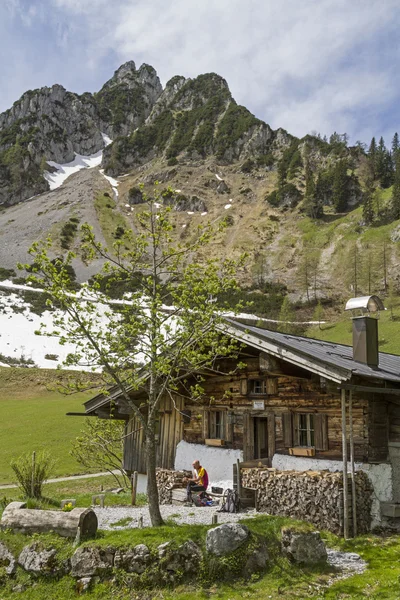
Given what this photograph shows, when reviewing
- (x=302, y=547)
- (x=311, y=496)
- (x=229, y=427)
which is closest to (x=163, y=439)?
(x=229, y=427)

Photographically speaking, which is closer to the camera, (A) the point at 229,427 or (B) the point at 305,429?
(B) the point at 305,429

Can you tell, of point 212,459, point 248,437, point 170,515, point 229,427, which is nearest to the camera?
point 170,515

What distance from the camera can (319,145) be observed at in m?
180

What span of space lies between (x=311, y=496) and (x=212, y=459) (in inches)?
175

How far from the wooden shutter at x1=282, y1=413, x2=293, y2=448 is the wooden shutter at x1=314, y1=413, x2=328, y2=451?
0.87m

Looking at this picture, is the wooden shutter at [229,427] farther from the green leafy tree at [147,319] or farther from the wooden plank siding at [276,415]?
the green leafy tree at [147,319]

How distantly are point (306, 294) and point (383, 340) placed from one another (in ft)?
140

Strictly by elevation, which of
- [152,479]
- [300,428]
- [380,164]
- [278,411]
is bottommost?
[152,479]

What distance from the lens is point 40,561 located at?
347 inches

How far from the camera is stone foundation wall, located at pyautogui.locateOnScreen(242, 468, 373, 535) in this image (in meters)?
11.3

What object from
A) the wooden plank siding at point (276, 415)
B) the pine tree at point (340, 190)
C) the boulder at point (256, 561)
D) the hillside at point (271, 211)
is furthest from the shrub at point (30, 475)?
the pine tree at point (340, 190)

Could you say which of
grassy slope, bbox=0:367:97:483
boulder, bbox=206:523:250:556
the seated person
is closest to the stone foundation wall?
the seated person

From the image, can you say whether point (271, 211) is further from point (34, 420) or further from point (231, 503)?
point (231, 503)

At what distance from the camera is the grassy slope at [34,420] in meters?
30.6
